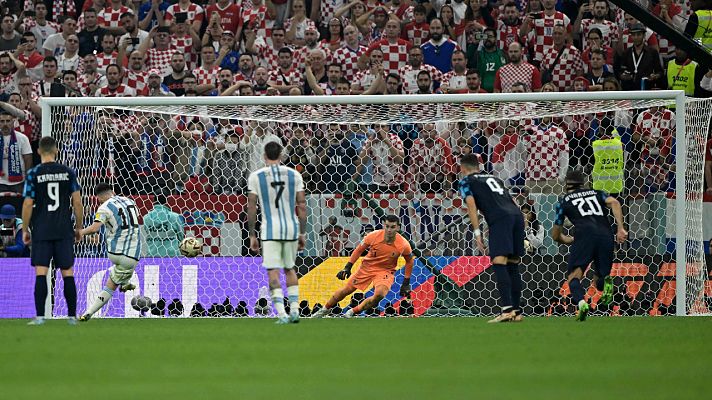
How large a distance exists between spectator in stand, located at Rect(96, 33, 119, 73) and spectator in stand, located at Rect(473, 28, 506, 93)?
257 inches

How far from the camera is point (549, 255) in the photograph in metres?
18.0

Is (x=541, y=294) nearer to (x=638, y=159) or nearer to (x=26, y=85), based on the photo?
(x=638, y=159)

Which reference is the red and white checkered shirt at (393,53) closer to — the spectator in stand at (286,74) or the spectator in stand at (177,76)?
the spectator in stand at (286,74)

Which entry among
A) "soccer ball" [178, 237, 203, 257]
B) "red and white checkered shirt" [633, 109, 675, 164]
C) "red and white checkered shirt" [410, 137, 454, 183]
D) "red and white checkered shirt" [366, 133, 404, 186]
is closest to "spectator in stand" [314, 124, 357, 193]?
"red and white checkered shirt" [366, 133, 404, 186]

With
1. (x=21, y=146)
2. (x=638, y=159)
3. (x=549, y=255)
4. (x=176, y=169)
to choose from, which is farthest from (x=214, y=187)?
(x=638, y=159)

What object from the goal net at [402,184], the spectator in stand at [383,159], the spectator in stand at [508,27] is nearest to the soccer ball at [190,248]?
the goal net at [402,184]

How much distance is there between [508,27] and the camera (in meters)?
22.3

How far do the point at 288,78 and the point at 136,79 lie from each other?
2740 millimetres

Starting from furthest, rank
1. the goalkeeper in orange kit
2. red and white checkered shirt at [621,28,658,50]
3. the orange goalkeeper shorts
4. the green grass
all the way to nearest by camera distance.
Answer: red and white checkered shirt at [621,28,658,50] < the orange goalkeeper shorts < the goalkeeper in orange kit < the green grass

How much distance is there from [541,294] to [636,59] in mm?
5007

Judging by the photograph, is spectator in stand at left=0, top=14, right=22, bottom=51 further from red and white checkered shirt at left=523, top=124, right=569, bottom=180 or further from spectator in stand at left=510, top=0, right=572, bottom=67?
red and white checkered shirt at left=523, top=124, right=569, bottom=180

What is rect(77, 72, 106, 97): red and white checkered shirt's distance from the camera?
22422 millimetres

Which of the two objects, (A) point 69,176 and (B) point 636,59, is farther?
(B) point 636,59

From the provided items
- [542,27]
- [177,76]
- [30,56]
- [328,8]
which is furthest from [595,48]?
[30,56]
